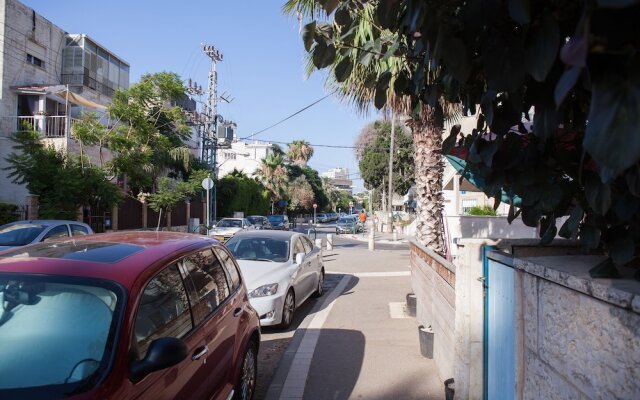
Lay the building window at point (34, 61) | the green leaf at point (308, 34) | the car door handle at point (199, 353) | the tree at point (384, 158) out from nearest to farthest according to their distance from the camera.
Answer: the green leaf at point (308, 34)
the car door handle at point (199, 353)
the building window at point (34, 61)
the tree at point (384, 158)

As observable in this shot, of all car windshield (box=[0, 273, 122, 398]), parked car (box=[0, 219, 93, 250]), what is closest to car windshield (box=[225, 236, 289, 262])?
parked car (box=[0, 219, 93, 250])

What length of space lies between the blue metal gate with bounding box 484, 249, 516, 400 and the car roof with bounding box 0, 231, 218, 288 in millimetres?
2341

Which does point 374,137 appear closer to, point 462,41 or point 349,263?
point 349,263

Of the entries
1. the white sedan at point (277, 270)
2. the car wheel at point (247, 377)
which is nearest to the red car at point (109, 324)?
the car wheel at point (247, 377)

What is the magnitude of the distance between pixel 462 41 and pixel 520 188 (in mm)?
901

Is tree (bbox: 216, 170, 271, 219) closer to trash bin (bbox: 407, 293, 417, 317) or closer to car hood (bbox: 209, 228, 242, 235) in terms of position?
car hood (bbox: 209, 228, 242, 235)

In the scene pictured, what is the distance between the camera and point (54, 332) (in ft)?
9.03

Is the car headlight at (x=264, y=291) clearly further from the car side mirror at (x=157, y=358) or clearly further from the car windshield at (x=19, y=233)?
the car windshield at (x=19, y=233)

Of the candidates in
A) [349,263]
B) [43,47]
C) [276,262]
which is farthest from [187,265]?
[43,47]

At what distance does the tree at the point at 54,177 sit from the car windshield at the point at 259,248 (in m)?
9.02

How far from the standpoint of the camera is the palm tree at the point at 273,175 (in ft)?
193

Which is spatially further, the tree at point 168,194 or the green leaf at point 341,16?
the tree at point 168,194

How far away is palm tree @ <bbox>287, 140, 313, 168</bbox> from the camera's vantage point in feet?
244

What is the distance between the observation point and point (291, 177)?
74.9m
